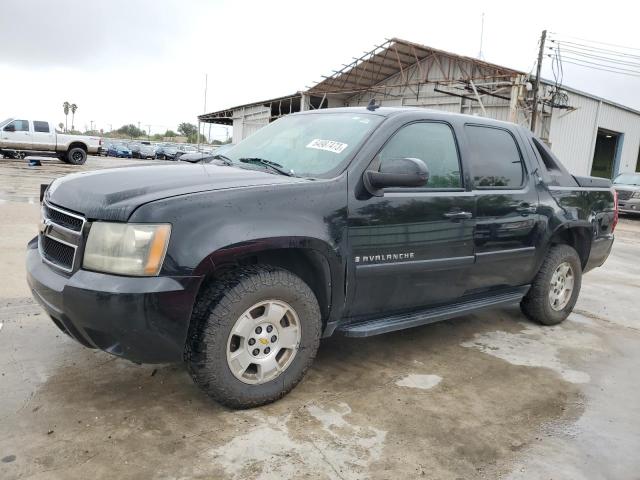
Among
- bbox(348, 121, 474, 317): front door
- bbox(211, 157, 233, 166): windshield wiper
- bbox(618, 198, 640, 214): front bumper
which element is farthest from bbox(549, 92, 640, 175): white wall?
bbox(211, 157, 233, 166): windshield wiper

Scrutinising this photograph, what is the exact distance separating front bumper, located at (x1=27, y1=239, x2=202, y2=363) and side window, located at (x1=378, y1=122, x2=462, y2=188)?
1.60 m

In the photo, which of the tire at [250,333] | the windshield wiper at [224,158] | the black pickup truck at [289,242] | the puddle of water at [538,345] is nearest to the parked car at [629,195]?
the puddle of water at [538,345]

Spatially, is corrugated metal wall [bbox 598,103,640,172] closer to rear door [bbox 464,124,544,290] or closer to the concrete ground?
rear door [bbox 464,124,544,290]

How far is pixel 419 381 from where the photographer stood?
3498 millimetres

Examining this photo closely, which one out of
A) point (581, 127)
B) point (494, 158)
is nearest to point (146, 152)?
point (581, 127)

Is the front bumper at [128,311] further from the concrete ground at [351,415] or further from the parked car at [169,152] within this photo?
the parked car at [169,152]

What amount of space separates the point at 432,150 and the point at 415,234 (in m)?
0.67

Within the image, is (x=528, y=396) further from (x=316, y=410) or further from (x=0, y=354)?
(x=0, y=354)

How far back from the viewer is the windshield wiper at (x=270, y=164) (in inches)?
130

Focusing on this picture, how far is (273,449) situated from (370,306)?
3.68 ft

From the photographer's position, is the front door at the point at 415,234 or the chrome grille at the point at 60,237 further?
the front door at the point at 415,234

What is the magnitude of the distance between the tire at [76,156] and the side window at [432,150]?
24.4m

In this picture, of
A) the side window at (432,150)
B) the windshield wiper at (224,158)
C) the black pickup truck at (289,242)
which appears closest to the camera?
the black pickup truck at (289,242)

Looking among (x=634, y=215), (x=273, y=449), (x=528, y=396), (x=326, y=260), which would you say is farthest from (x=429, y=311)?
(x=634, y=215)
